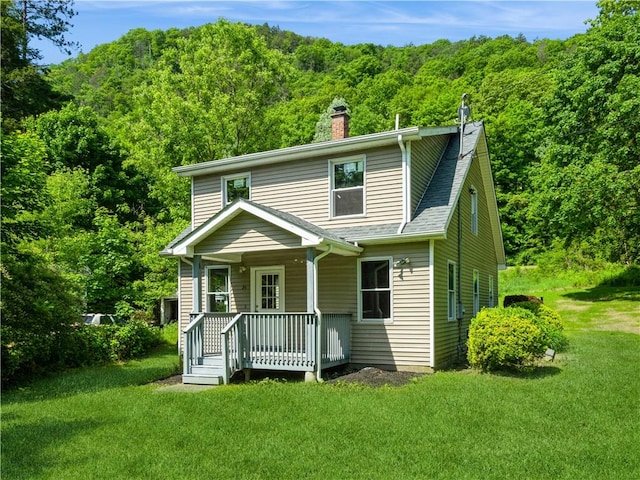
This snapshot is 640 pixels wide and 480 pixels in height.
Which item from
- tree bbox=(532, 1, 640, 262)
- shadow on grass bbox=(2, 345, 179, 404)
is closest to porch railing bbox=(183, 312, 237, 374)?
shadow on grass bbox=(2, 345, 179, 404)

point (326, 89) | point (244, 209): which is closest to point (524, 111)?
point (326, 89)

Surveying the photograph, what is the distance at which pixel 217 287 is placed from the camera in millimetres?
13859

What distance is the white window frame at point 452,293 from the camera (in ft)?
41.5

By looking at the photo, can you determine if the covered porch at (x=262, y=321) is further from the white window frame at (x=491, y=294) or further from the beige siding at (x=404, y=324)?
the white window frame at (x=491, y=294)

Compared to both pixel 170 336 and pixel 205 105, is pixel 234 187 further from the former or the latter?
pixel 205 105

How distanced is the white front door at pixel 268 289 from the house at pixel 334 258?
3 centimetres

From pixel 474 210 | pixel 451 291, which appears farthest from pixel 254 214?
pixel 474 210

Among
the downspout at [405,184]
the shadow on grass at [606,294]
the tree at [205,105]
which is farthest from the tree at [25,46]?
the shadow on grass at [606,294]

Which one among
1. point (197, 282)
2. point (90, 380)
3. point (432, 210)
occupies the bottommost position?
point (90, 380)

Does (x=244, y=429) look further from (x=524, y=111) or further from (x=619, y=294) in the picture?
(x=524, y=111)

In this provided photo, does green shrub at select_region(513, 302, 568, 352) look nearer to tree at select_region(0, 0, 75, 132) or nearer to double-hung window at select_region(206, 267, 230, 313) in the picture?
double-hung window at select_region(206, 267, 230, 313)

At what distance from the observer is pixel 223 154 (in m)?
24.5

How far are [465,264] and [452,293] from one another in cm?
163

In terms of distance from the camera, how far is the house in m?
10.7
